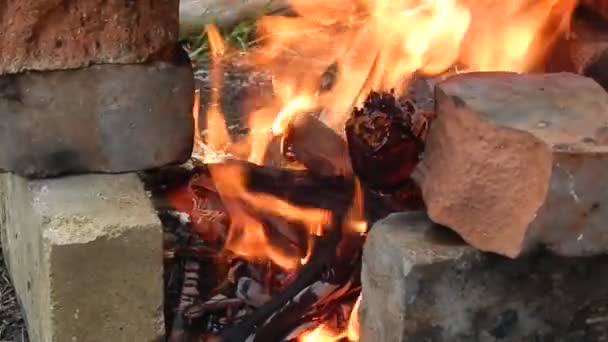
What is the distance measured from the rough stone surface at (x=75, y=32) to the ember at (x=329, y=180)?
454mm

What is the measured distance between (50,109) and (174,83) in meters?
0.23

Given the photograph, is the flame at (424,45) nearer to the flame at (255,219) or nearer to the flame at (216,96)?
the flame at (216,96)

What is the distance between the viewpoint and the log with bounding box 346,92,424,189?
2252 mm

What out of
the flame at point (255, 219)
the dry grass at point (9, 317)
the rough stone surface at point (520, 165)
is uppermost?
the rough stone surface at point (520, 165)

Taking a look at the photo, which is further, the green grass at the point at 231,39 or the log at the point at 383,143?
the green grass at the point at 231,39

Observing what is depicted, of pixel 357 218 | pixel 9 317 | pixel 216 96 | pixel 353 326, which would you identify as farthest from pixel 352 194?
pixel 216 96

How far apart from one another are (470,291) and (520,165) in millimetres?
232

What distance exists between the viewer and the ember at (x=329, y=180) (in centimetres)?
228

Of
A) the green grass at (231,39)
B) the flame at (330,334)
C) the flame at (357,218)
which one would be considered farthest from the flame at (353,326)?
the green grass at (231,39)

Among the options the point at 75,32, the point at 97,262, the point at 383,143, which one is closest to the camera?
the point at 97,262

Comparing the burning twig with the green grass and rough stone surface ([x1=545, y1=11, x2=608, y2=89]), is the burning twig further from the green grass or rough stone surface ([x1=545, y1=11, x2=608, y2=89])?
the green grass

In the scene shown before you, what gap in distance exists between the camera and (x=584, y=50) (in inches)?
93.8

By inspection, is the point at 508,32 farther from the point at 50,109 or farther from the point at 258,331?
the point at 50,109

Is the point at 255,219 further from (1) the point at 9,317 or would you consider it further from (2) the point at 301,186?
(1) the point at 9,317
